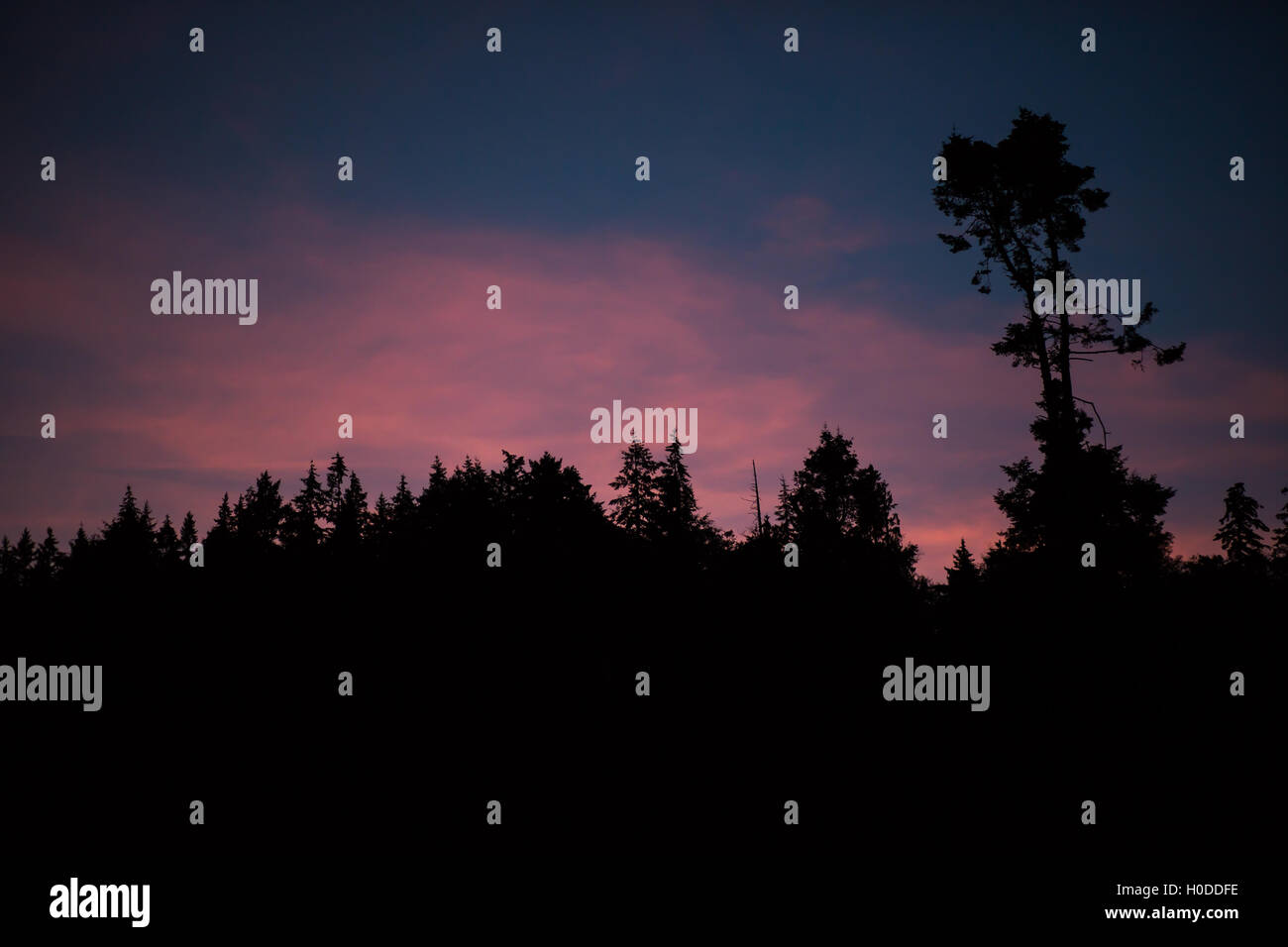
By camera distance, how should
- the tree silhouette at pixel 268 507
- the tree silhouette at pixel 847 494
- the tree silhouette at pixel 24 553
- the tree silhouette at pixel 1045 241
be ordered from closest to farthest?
the tree silhouette at pixel 1045 241 → the tree silhouette at pixel 847 494 → the tree silhouette at pixel 268 507 → the tree silhouette at pixel 24 553

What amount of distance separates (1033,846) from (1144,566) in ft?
39.4

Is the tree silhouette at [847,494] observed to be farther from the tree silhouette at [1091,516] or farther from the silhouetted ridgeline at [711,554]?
the tree silhouette at [1091,516]

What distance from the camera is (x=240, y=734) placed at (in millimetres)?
26500

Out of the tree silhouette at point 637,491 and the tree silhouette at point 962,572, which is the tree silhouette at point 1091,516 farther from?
the tree silhouette at point 637,491

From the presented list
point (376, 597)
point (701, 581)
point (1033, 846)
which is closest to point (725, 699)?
point (701, 581)

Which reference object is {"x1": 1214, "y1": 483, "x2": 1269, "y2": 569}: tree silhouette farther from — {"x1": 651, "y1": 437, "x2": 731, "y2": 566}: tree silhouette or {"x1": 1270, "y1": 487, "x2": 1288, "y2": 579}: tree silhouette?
{"x1": 651, "y1": 437, "x2": 731, "y2": 566}: tree silhouette

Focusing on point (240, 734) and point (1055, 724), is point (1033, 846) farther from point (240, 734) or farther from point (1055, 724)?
point (240, 734)

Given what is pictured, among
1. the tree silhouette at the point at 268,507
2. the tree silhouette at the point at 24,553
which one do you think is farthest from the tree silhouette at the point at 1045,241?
the tree silhouette at the point at 24,553

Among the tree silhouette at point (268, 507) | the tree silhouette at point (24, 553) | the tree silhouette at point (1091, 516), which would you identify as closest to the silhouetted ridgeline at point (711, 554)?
the tree silhouette at point (1091, 516)

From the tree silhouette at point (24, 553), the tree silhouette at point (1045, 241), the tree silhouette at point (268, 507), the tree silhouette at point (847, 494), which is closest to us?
the tree silhouette at point (1045, 241)

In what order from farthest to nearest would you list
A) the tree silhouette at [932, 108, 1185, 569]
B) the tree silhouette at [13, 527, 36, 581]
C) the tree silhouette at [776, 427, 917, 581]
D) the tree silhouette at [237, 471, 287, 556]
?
1. the tree silhouette at [13, 527, 36, 581]
2. the tree silhouette at [237, 471, 287, 556]
3. the tree silhouette at [776, 427, 917, 581]
4. the tree silhouette at [932, 108, 1185, 569]

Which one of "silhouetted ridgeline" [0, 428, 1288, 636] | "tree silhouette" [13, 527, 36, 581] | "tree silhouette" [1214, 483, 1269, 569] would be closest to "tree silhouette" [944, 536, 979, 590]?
"silhouetted ridgeline" [0, 428, 1288, 636]

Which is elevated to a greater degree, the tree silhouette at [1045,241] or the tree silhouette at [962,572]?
the tree silhouette at [1045,241]

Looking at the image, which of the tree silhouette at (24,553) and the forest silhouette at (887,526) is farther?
the tree silhouette at (24,553)
